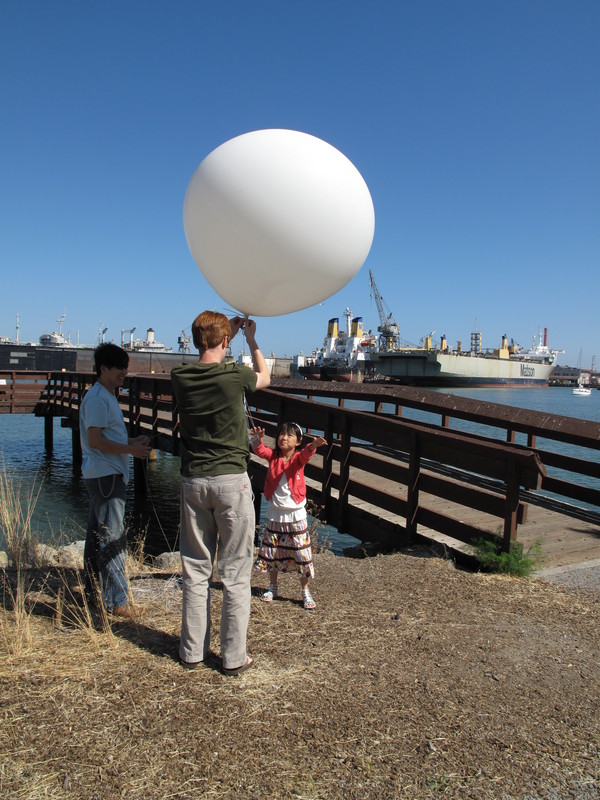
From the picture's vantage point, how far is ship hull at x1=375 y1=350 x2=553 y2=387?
79.9 metres

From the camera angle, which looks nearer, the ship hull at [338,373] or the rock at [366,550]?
the rock at [366,550]

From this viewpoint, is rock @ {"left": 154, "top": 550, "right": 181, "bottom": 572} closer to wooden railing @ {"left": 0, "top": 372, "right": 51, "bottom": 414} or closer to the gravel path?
the gravel path

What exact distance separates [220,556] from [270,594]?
115 centimetres

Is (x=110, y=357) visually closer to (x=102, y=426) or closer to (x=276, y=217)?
(x=102, y=426)

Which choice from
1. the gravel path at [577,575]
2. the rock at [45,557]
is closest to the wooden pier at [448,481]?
the gravel path at [577,575]

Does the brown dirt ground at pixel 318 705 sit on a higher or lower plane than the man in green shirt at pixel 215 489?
lower

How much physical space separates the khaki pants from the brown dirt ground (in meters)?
0.15

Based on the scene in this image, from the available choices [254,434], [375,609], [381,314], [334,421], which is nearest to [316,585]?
[375,609]

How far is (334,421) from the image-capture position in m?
6.98

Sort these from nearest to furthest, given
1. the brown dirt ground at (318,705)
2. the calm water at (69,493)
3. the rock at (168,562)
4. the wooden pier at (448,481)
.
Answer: the brown dirt ground at (318,705)
the wooden pier at (448,481)
the rock at (168,562)
the calm water at (69,493)

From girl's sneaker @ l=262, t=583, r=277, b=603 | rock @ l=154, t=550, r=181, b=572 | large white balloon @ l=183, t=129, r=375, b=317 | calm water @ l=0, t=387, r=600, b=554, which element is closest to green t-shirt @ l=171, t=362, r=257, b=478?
large white balloon @ l=183, t=129, r=375, b=317

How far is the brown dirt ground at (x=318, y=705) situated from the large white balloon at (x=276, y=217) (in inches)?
80.4

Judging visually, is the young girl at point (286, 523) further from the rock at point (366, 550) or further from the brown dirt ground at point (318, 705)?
the rock at point (366, 550)

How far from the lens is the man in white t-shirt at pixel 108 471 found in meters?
3.71
